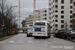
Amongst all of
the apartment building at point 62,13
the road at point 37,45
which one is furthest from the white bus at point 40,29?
the apartment building at point 62,13

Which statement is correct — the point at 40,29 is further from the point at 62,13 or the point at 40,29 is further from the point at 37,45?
the point at 62,13

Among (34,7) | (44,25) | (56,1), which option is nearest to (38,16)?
(34,7)

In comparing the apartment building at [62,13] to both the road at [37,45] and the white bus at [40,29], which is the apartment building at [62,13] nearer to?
the white bus at [40,29]

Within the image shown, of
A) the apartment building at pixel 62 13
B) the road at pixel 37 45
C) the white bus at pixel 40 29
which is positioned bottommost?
the road at pixel 37 45

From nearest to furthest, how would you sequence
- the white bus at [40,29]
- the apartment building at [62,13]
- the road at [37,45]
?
the road at [37,45], the white bus at [40,29], the apartment building at [62,13]

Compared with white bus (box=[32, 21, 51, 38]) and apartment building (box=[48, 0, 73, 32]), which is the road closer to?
white bus (box=[32, 21, 51, 38])

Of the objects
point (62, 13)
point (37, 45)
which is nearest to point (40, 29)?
point (37, 45)

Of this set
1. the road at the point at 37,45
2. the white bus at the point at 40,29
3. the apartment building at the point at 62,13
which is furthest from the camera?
the apartment building at the point at 62,13

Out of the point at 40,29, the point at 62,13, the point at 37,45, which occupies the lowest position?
the point at 37,45

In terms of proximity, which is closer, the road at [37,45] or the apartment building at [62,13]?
the road at [37,45]

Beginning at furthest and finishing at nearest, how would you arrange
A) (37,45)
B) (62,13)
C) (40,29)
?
(62,13) → (40,29) → (37,45)

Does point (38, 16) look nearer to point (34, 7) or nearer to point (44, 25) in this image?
point (34, 7)

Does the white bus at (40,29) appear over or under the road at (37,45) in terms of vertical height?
over

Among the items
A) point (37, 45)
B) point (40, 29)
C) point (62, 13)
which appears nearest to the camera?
point (37, 45)
